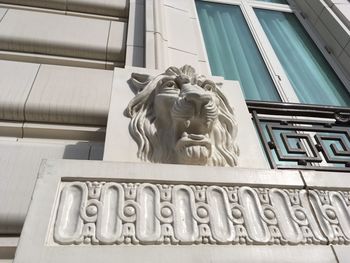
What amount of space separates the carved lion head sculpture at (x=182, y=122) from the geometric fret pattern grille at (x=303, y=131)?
0.44 meters

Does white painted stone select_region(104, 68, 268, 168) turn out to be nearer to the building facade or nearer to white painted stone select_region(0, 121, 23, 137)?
the building facade

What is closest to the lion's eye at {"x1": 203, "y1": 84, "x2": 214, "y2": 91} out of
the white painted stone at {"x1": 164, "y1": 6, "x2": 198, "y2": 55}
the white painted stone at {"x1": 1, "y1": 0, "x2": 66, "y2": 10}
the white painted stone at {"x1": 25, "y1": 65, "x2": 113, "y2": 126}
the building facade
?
the building facade

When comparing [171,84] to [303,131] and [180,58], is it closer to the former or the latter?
[180,58]

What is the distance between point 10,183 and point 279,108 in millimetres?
2455

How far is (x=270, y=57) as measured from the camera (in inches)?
180

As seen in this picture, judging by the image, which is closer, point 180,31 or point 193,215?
point 193,215

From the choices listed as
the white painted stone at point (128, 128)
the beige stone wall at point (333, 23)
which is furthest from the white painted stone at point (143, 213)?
the beige stone wall at point (333, 23)

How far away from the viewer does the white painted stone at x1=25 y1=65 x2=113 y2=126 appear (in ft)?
8.84

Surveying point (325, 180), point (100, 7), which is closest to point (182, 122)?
point (325, 180)

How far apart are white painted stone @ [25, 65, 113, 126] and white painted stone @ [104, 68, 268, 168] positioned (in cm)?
36

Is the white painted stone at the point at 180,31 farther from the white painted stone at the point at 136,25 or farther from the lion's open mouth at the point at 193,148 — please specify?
the lion's open mouth at the point at 193,148

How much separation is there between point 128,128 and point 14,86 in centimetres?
136

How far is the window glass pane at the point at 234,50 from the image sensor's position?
160 inches

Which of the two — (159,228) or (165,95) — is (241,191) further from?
(165,95)
